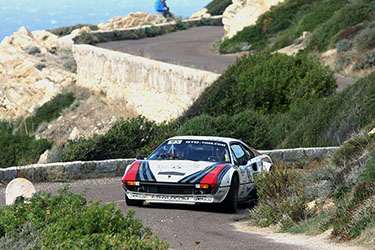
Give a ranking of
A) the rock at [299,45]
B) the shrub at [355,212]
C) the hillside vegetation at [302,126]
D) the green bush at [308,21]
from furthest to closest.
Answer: the green bush at [308,21] → the rock at [299,45] → the hillside vegetation at [302,126] → the shrub at [355,212]

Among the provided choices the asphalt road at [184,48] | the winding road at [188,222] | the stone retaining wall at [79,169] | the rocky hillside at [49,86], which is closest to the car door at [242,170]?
the winding road at [188,222]

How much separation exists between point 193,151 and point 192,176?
1160 mm

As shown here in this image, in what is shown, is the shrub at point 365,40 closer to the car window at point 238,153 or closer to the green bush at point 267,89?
the green bush at point 267,89

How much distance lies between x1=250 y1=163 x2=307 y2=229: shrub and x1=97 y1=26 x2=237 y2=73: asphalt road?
2006cm

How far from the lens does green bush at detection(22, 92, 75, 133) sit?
136 feet

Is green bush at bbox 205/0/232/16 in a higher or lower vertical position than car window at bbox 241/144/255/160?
lower

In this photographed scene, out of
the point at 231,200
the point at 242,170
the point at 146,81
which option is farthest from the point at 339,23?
the point at 231,200

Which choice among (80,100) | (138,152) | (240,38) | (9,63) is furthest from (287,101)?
(9,63)

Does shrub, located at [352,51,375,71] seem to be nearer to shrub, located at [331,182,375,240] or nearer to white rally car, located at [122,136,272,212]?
white rally car, located at [122,136,272,212]

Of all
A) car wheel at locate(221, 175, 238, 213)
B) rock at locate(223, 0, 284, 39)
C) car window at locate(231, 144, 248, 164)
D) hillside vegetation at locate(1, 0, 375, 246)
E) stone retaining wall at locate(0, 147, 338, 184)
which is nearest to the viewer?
hillside vegetation at locate(1, 0, 375, 246)

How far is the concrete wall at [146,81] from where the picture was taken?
27.2 meters

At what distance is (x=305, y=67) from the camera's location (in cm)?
2627

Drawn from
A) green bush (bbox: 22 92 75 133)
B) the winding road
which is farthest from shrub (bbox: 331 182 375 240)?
green bush (bbox: 22 92 75 133)

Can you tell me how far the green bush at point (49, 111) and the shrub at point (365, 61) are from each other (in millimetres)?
16581
